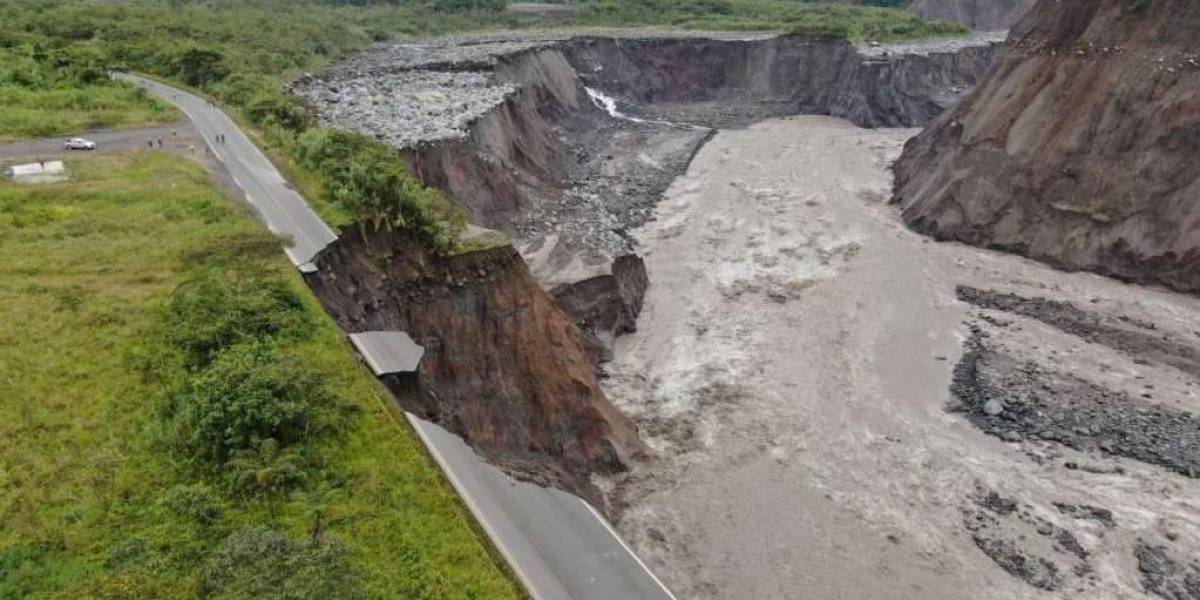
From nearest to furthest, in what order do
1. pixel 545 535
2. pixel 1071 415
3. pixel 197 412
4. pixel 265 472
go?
pixel 265 472 < pixel 197 412 < pixel 545 535 < pixel 1071 415

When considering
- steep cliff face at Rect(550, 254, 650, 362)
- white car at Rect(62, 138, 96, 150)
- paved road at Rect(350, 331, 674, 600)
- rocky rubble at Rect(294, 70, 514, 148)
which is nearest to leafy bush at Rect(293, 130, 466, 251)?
steep cliff face at Rect(550, 254, 650, 362)

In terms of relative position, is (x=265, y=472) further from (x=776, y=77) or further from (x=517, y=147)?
(x=776, y=77)

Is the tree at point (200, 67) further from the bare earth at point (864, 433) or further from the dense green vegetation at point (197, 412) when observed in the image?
the bare earth at point (864, 433)

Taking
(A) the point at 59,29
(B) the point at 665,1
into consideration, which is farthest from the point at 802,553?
(B) the point at 665,1

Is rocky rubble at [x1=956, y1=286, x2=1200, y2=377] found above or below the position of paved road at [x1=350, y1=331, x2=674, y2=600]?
below

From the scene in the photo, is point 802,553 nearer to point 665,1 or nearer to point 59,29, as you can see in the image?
point 59,29

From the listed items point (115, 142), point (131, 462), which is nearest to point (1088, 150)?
point (131, 462)

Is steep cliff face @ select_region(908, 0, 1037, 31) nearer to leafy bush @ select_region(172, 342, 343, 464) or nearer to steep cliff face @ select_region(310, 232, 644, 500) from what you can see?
steep cliff face @ select_region(310, 232, 644, 500)
